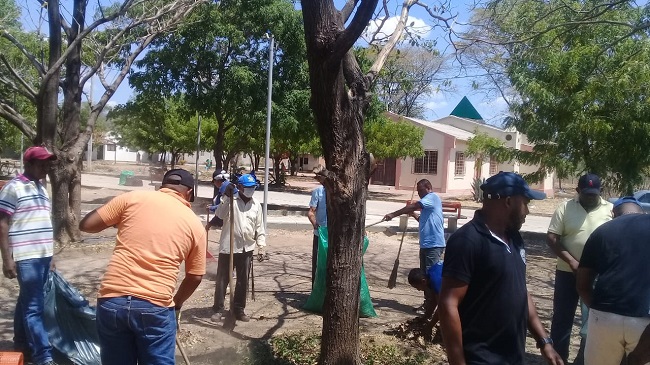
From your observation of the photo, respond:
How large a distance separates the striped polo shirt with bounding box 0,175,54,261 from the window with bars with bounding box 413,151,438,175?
103ft

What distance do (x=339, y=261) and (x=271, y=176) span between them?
99.1ft

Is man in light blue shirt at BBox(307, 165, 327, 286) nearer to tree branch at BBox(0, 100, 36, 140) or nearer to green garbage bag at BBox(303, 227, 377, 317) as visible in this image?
green garbage bag at BBox(303, 227, 377, 317)

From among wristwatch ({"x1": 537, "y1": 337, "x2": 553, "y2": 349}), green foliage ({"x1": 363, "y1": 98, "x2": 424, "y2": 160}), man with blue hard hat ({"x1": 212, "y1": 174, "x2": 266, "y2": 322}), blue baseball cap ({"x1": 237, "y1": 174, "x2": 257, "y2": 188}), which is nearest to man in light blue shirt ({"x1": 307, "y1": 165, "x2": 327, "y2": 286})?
man with blue hard hat ({"x1": 212, "y1": 174, "x2": 266, "y2": 322})

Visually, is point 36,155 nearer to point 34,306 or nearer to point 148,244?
point 34,306

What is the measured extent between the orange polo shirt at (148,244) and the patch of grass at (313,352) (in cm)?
222

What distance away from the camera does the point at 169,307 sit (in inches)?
134

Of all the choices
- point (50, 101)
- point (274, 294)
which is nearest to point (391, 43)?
point (274, 294)

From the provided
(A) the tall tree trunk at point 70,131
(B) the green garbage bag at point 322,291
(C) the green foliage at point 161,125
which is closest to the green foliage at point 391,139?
(C) the green foliage at point 161,125

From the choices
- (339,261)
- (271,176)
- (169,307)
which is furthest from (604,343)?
(271,176)

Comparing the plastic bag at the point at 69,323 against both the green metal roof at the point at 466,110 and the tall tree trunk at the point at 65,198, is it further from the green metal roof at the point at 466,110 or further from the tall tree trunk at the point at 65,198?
the tall tree trunk at the point at 65,198

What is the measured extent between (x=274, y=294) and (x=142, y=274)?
4.77 metres

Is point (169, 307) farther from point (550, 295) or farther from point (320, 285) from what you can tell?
point (550, 295)

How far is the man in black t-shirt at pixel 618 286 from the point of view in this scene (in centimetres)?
364

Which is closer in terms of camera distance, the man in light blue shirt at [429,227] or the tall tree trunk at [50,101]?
the man in light blue shirt at [429,227]
